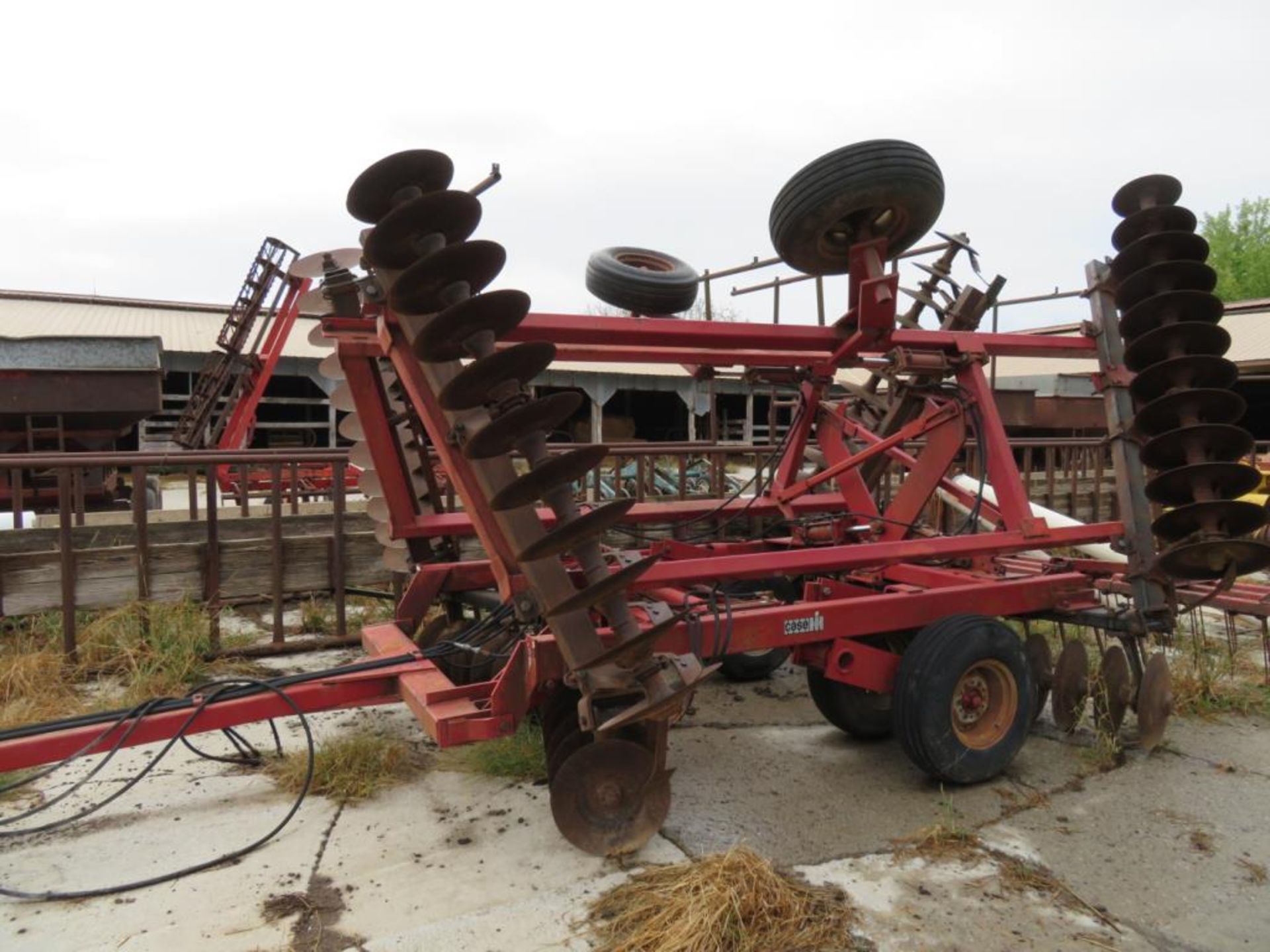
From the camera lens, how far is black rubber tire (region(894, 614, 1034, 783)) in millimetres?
3299

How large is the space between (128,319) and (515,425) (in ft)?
75.6

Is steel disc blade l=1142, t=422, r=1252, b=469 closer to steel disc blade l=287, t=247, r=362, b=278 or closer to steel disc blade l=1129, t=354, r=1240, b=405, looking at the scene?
steel disc blade l=1129, t=354, r=1240, b=405

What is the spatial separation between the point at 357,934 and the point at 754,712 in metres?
2.53

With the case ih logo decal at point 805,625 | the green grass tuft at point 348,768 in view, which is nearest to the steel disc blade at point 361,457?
the green grass tuft at point 348,768

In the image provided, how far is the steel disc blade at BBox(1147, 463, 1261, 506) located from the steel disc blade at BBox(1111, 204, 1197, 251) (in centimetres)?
108

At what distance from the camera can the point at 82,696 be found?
4.41 meters

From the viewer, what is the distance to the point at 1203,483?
12.3 feet

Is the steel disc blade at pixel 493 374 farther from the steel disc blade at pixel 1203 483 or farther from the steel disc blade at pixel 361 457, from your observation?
the steel disc blade at pixel 1203 483

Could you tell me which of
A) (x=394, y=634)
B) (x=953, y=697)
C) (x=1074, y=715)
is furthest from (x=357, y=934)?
(x=1074, y=715)

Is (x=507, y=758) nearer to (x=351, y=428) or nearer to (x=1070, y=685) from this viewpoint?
(x=351, y=428)

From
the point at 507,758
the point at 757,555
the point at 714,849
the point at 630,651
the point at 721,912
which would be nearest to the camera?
the point at 721,912

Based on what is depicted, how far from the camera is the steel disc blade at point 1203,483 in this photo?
370 cm

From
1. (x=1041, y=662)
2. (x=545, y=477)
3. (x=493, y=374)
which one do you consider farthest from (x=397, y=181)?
(x=1041, y=662)

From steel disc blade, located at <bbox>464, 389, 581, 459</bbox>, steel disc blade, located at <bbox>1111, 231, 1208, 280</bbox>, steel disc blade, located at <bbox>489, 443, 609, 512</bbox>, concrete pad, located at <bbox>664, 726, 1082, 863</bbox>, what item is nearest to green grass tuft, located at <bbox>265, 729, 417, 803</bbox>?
concrete pad, located at <bbox>664, 726, 1082, 863</bbox>
